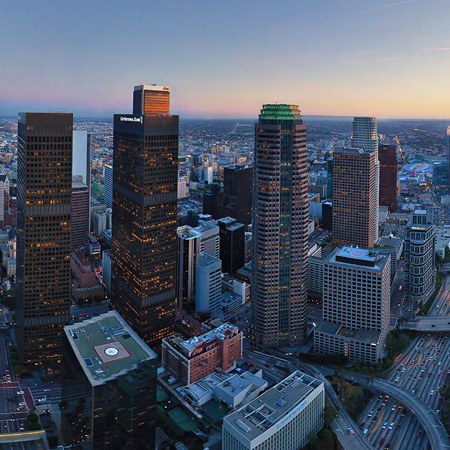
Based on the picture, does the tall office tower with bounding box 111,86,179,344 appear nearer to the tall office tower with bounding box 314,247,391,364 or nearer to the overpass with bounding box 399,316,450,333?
the tall office tower with bounding box 314,247,391,364

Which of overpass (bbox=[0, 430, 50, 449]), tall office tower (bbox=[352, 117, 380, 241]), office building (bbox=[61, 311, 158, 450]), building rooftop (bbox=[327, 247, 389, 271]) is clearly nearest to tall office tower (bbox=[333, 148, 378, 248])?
tall office tower (bbox=[352, 117, 380, 241])

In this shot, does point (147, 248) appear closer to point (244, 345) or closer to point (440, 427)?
point (244, 345)

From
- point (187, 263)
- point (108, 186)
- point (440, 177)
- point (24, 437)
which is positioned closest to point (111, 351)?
point (24, 437)

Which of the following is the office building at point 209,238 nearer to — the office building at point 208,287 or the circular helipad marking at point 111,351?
the office building at point 208,287

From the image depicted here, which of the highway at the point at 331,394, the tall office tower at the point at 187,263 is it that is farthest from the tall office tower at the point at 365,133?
the highway at the point at 331,394

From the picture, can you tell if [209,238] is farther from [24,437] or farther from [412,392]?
[24,437]

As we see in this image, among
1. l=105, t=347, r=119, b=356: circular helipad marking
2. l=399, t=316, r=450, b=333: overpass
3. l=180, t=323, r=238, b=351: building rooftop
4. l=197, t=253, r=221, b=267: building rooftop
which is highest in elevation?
l=197, t=253, r=221, b=267: building rooftop
